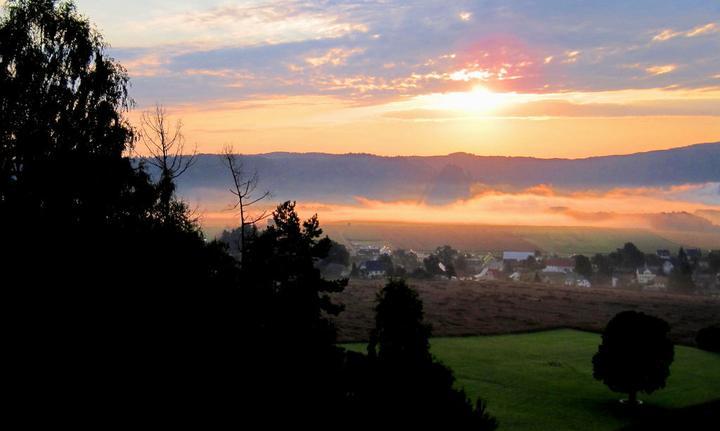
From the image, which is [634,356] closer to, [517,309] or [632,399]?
[632,399]

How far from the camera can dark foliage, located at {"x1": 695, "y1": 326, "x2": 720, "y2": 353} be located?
65.9 m

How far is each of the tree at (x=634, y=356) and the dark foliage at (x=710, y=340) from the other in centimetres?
2382

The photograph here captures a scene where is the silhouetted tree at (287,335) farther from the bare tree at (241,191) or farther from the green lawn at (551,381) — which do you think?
the green lawn at (551,381)

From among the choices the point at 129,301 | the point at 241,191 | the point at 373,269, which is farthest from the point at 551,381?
the point at 373,269

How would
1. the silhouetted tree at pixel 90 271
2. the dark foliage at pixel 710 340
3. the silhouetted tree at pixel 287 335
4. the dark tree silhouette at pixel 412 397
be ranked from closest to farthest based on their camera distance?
the silhouetted tree at pixel 90 271
the silhouetted tree at pixel 287 335
the dark tree silhouette at pixel 412 397
the dark foliage at pixel 710 340

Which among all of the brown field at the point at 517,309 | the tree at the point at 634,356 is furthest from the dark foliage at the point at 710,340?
the tree at the point at 634,356

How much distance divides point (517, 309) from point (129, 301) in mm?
83628

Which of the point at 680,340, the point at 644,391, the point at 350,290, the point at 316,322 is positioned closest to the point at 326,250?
the point at 316,322

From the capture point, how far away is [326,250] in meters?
33.2

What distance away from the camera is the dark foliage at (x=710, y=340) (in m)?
65.9

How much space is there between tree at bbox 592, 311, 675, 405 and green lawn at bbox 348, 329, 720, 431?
1562 mm

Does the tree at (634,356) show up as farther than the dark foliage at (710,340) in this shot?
No

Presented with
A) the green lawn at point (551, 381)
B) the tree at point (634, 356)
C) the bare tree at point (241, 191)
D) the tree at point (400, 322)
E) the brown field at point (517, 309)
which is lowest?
the green lawn at point (551, 381)

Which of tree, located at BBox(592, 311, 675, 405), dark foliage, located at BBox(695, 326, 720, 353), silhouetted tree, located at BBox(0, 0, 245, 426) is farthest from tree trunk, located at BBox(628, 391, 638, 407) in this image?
silhouetted tree, located at BBox(0, 0, 245, 426)
